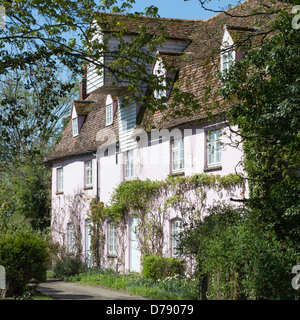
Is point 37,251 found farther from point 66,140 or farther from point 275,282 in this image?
point 66,140

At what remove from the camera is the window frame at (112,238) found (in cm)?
2494

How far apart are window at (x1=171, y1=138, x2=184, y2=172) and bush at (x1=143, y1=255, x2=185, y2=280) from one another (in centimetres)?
321

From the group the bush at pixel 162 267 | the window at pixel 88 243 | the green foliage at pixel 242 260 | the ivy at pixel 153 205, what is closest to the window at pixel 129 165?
the ivy at pixel 153 205

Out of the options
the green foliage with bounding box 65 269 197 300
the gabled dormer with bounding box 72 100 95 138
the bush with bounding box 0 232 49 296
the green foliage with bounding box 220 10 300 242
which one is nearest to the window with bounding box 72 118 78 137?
the gabled dormer with bounding box 72 100 95 138

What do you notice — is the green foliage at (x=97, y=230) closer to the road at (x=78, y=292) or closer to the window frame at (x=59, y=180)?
the road at (x=78, y=292)

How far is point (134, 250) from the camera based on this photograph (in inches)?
908

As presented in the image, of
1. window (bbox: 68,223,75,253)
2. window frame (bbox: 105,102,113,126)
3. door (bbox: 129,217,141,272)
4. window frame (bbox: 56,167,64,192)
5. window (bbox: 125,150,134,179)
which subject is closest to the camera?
door (bbox: 129,217,141,272)

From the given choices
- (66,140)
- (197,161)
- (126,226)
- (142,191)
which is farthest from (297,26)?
(66,140)

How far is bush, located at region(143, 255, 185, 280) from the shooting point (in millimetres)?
19359

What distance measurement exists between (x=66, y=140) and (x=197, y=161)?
14496mm

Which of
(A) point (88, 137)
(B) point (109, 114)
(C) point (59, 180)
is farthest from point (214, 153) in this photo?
(C) point (59, 180)

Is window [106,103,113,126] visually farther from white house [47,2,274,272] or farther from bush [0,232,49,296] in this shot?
bush [0,232,49,296]

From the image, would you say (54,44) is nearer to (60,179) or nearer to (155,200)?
(155,200)

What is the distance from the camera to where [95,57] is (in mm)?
14625
